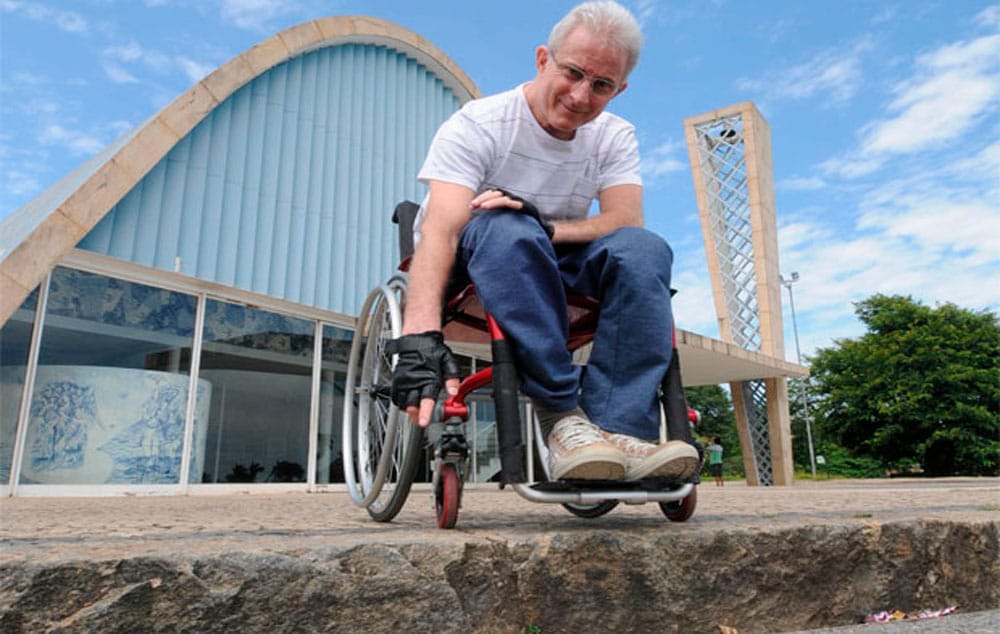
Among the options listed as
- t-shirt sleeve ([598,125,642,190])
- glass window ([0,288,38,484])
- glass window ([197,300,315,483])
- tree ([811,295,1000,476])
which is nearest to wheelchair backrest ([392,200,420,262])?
t-shirt sleeve ([598,125,642,190])

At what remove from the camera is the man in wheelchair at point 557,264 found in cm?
135

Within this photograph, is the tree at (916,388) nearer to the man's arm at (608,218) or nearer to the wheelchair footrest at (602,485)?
the man's arm at (608,218)

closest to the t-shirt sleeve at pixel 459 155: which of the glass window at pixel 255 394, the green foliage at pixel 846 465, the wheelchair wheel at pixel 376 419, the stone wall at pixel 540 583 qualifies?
the wheelchair wheel at pixel 376 419

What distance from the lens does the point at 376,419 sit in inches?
86.7

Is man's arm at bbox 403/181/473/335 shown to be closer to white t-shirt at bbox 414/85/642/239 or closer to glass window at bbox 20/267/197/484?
white t-shirt at bbox 414/85/642/239

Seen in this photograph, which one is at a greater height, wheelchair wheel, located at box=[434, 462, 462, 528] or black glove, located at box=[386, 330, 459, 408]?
black glove, located at box=[386, 330, 459, 408]

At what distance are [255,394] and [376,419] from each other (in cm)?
516

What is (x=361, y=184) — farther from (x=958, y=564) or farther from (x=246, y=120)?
(x=958, y=564)

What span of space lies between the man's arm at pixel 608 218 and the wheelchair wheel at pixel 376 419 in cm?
50

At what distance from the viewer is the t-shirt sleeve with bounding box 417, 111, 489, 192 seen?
1.61 metres

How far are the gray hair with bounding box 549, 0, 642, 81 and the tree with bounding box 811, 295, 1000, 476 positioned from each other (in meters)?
27.3

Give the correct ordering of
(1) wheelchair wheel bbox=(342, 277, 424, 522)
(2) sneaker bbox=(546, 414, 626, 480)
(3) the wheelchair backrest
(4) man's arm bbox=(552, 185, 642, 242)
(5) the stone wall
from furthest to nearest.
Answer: (3) the wheelchair backrest → (1) wheelchair wheel bbox=(342, 277, 424, 522) → (4) man's arm bbox=(552, 185, 642, 242) → (2) sneaker bbox=(546, 414, 626, 480) → (5) the stone wall

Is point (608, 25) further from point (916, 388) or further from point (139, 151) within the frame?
point (916, 388)

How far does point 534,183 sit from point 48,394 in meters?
5.39
